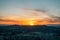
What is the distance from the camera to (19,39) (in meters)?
25.0

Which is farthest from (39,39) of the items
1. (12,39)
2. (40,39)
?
(12,39)

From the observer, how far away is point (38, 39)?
82.0ft

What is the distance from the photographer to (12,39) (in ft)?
80.9

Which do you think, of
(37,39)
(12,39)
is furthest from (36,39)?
(12,39)

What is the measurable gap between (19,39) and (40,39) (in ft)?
10.8

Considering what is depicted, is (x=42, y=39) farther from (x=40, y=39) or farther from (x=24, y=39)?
(x=24, y=39)

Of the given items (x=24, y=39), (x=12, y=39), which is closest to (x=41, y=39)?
(x=24, y=39)

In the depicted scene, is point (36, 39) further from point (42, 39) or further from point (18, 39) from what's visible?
point (18, 39)

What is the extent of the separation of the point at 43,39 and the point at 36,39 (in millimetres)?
1129

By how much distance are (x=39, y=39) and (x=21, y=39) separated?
9.23 ft

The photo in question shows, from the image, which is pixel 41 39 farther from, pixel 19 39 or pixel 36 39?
pixel 19 39

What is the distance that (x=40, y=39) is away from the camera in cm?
2477

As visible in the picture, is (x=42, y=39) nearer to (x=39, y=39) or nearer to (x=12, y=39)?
(x=39, y=39)

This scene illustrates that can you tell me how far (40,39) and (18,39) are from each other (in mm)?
3421
